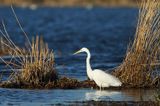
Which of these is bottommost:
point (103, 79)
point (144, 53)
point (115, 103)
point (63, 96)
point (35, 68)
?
point (115, 103)

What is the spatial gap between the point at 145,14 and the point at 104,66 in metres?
5.90

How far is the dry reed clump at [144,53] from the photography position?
16656 mm

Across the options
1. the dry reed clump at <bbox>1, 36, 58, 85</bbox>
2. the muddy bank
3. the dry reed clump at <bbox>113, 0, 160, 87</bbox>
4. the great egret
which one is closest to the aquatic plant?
the dry reed clump at <bbox>1, 36, 58, 85</bbox>

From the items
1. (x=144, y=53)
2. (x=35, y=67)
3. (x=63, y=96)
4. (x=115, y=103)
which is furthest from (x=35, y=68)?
(x=115, y=103)

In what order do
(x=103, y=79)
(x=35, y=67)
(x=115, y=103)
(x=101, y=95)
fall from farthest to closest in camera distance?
1. (x=35, y=67)
2. (x=103, y=79)
3. (x=101, y=95)
4. (x=115, y=103)

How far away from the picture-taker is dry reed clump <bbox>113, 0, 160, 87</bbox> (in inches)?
656

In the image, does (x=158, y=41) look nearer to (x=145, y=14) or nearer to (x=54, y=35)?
(x=145, y=14)

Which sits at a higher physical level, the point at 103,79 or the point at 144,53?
the point at 144,53

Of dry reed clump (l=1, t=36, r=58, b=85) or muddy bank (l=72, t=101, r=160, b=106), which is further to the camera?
dry reed clump (l=1, t=36, r=58, b=85)

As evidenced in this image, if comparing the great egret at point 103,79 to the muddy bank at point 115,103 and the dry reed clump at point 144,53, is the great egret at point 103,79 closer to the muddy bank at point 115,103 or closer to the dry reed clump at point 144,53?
the dry reed clump at point 144,53

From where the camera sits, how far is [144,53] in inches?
666

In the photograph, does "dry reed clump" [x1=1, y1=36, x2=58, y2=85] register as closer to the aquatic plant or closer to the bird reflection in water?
the aquatic plant

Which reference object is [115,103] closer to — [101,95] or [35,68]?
[101,95]

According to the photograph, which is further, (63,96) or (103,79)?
(103,79)
